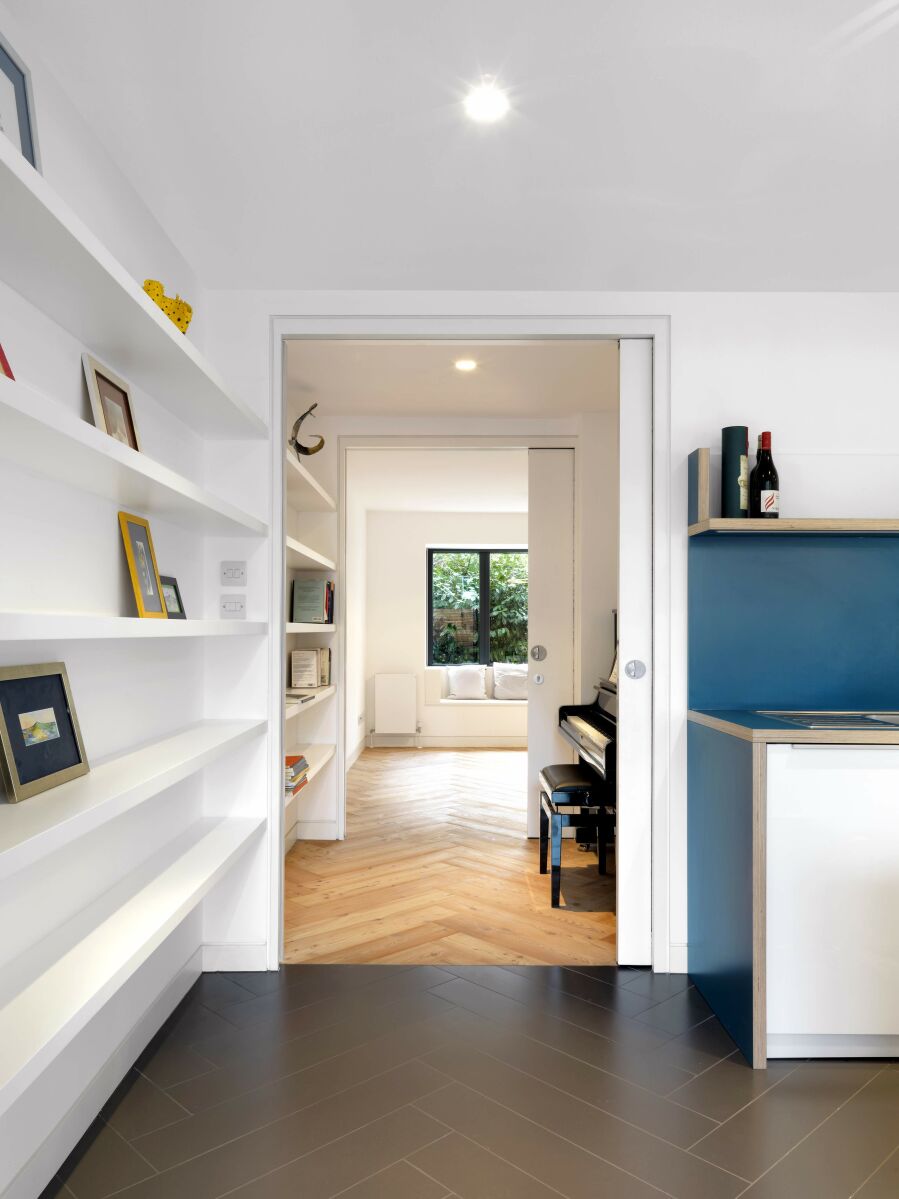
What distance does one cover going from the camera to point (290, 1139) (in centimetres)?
191

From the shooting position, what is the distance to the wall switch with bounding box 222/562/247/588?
2953mm

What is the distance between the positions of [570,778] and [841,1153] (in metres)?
1.96

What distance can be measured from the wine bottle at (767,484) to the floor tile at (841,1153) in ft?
5.32

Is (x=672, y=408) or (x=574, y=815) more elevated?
(x=672, y=408)

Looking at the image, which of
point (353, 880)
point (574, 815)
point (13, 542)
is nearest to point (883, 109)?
point (13, 542)

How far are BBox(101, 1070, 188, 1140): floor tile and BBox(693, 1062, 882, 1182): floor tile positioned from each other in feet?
3.95

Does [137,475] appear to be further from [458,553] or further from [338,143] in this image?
[458,553]

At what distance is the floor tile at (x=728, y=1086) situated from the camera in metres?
2.07

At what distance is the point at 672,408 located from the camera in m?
2.96

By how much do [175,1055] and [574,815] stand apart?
1.92m

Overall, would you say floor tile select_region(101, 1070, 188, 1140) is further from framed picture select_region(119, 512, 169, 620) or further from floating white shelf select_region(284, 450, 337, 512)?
floating white shelf select_region(284, 450, 337, 512)

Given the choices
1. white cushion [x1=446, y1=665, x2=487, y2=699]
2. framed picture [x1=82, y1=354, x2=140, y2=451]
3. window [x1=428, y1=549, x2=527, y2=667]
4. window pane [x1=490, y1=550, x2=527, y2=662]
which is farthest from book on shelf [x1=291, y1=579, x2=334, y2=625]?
window pane [x1=490, y1=550, x2=527, y2=662]

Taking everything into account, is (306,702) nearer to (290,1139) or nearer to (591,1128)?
(290,1139)

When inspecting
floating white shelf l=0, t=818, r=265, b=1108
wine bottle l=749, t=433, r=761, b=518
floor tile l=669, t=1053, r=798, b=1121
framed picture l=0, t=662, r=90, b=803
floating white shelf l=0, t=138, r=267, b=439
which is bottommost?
floor tile l=669, t=1053, r=798, b=1121
